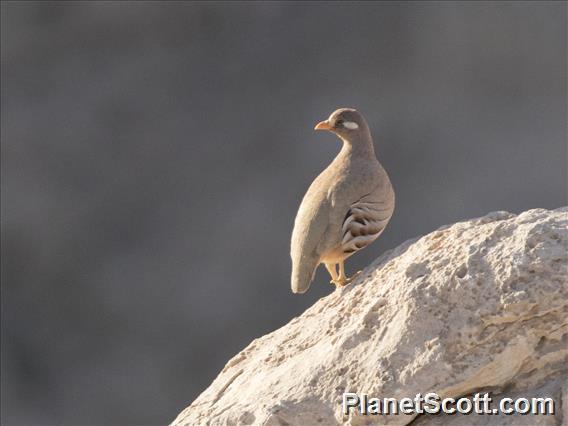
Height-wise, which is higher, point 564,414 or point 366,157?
point 366,157

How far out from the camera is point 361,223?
454 cm

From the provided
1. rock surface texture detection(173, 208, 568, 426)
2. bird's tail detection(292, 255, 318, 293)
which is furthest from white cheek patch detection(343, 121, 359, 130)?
rock surface texture detection(173, 208, 568, 426)

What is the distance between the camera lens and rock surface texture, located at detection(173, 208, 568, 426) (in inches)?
136

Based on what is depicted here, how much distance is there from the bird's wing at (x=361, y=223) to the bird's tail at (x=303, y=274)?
0.15 meters

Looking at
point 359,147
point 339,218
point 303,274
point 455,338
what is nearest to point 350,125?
point 359,147

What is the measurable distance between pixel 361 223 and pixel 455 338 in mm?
1140

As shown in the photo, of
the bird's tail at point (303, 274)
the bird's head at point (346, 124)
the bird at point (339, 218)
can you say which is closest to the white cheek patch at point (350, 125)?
the bird's head at point (346, 124)

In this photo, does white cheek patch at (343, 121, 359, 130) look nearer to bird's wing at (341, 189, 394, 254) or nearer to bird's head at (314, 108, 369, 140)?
bird's head at (314, 108, 369, 140)

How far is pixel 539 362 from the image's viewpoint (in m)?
3.51

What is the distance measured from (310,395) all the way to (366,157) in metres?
1.48

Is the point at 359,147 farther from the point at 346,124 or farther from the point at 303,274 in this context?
the point at 303,274

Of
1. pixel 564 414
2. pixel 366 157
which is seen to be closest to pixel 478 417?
pixel 564 414

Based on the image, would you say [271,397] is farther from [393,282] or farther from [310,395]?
[393,282]

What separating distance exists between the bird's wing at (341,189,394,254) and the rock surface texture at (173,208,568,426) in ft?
2.27
